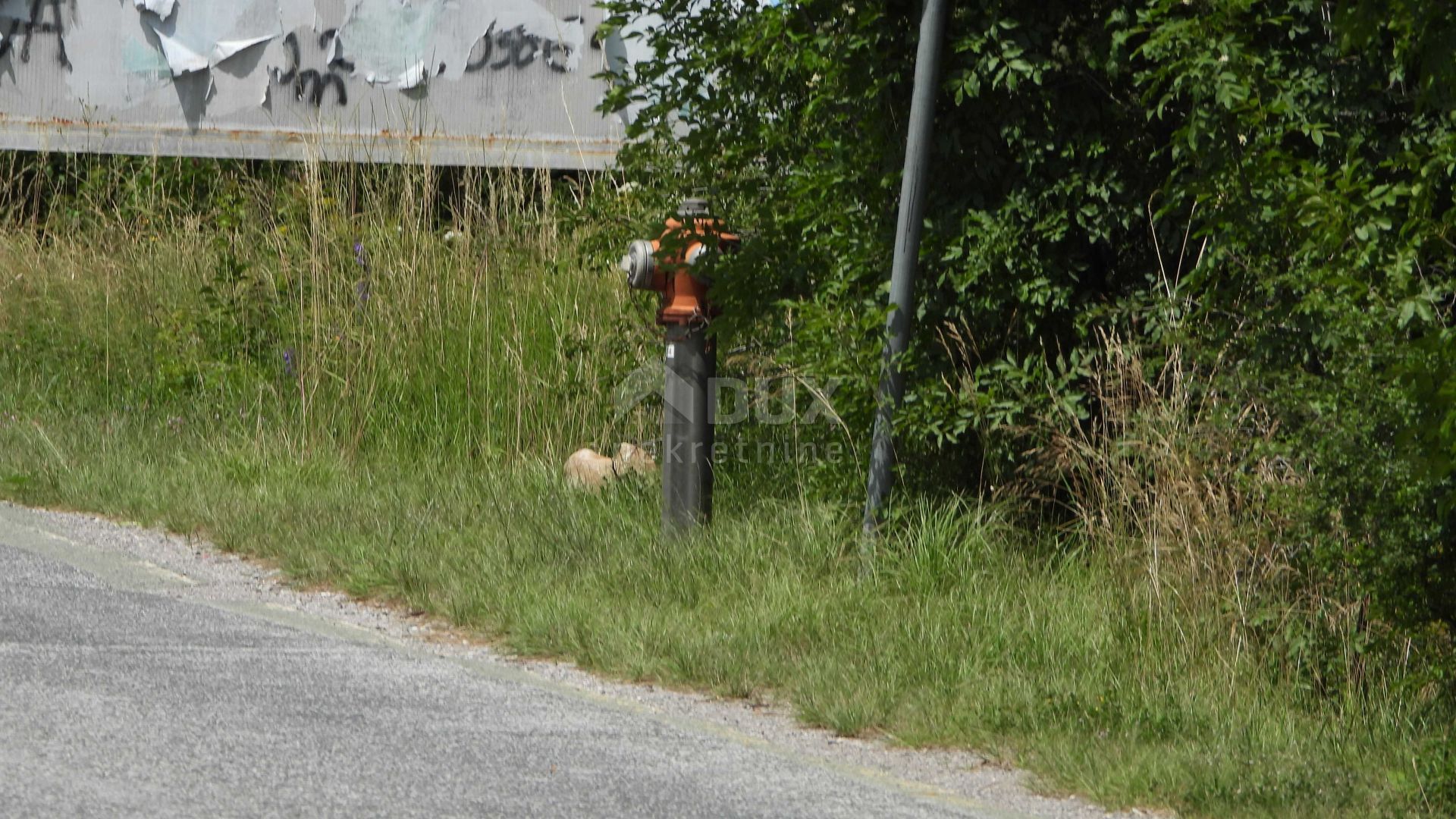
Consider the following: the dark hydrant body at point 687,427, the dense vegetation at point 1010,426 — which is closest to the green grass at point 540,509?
the dense vegetation at point 1010,426

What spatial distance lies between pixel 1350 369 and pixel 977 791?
165 centimetres

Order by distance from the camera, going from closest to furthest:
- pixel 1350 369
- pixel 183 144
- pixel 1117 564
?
pixel 1350 369 → pixel 1117 564 → pixel 183 144

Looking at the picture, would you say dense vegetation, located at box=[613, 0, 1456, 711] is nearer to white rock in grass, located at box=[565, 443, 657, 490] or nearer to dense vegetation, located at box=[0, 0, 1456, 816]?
dense vegetation, located at box=[0, 0, 1456, 816]

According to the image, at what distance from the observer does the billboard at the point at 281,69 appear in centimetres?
1518

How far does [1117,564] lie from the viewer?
6254 millimetres

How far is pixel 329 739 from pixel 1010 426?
2.86m

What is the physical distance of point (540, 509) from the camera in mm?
7832

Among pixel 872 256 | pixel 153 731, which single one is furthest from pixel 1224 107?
pixel 153 731

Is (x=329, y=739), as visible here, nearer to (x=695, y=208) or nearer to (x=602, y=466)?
(x=695, y=208)

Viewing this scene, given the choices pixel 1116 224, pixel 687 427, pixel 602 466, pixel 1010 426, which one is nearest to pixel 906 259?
pixel 1010 426

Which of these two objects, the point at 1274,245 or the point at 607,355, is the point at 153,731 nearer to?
the point at 1274,245

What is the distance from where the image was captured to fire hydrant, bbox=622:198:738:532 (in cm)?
715

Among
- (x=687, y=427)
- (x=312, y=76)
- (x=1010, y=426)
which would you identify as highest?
(x=312, y=76)

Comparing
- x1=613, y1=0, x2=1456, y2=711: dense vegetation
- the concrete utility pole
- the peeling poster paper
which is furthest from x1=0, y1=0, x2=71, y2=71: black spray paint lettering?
the concrete utility pole
